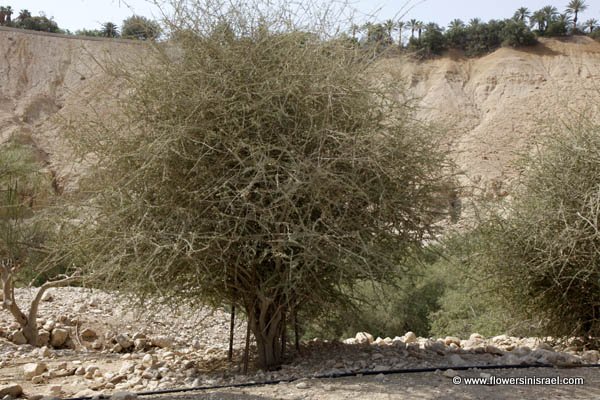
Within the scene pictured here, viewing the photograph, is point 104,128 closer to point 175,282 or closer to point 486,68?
point 175,282

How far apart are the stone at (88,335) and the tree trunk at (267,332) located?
20.1 feet

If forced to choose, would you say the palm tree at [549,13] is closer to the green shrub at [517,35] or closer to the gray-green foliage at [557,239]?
the green shrub at [517,35]

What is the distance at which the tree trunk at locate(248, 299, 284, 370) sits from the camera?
25.9 feet

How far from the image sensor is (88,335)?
1309 centimetres

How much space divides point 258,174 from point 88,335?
792cm

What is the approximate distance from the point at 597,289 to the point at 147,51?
6.33 meters

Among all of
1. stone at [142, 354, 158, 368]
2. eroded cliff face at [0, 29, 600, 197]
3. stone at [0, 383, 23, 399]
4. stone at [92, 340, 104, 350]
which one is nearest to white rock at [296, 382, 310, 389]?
stone at [142, 354, 158, 368]

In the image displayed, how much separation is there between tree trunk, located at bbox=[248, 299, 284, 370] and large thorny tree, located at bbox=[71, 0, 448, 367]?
0.14ft

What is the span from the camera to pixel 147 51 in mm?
7949

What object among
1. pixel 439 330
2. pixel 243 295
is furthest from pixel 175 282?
pixel 439 330

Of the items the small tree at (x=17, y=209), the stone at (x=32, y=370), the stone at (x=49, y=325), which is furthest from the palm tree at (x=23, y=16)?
the stone at (x=32, y=370)

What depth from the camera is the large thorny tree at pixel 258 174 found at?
22.2 ft

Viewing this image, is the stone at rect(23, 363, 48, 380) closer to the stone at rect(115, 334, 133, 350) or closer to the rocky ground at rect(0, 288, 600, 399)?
the rocky ground at rect(0, 288, 600, 399)

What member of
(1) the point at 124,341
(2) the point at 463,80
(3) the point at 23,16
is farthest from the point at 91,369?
(3) the point at 23,16
